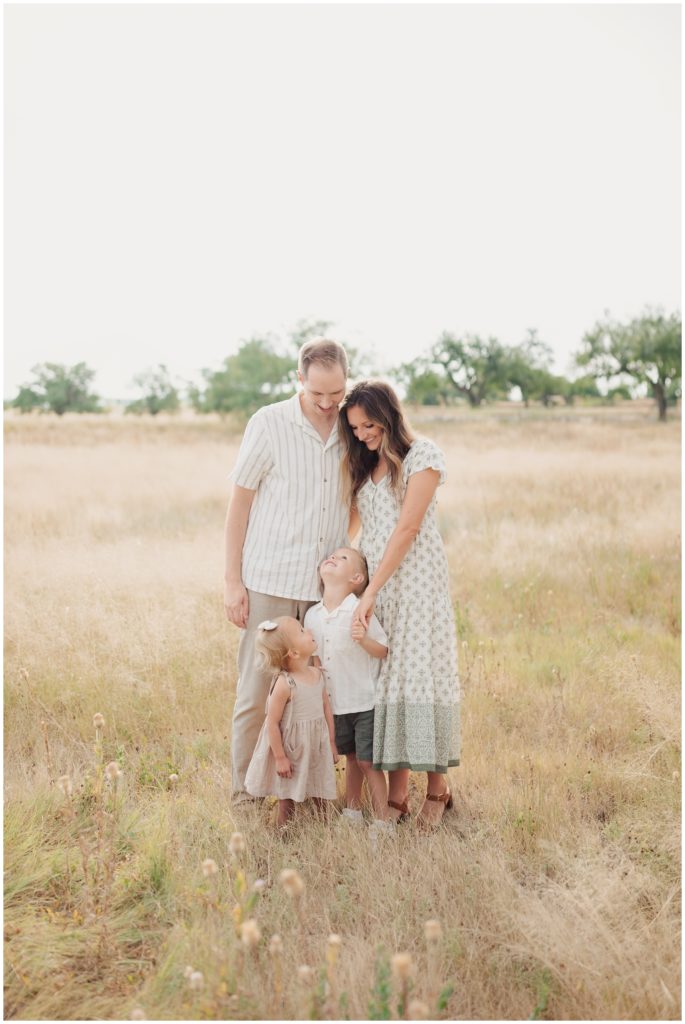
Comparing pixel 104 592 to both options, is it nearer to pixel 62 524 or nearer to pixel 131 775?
pixel 131 775

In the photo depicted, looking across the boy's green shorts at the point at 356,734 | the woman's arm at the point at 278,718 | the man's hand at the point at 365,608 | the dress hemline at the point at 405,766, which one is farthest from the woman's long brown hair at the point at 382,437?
the dress hemline at the point at 405,766

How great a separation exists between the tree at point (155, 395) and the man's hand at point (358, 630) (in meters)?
43.1

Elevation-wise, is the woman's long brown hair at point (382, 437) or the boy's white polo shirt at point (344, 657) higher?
the woman's long brown hair at point (382, 437)

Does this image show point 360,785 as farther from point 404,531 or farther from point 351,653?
point 404,531

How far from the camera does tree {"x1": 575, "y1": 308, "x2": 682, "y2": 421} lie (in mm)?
38688

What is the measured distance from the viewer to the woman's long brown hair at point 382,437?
378cm

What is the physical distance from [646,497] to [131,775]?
9.18m

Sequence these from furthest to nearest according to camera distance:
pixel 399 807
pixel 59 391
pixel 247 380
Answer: pixel 59 391 → pixel 247 380 → pixel 399 807

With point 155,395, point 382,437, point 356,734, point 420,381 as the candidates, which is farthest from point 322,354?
point 420,381

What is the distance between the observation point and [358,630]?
377 centimetres

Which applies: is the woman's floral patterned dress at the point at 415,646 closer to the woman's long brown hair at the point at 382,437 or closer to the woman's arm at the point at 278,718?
the woman's long brown hair at the point at 382,437

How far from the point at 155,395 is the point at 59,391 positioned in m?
5.24

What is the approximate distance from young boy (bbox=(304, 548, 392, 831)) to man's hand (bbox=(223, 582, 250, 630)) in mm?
316

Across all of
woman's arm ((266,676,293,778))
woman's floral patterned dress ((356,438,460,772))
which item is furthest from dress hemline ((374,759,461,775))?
woman's arm ((266,676,293,778))
